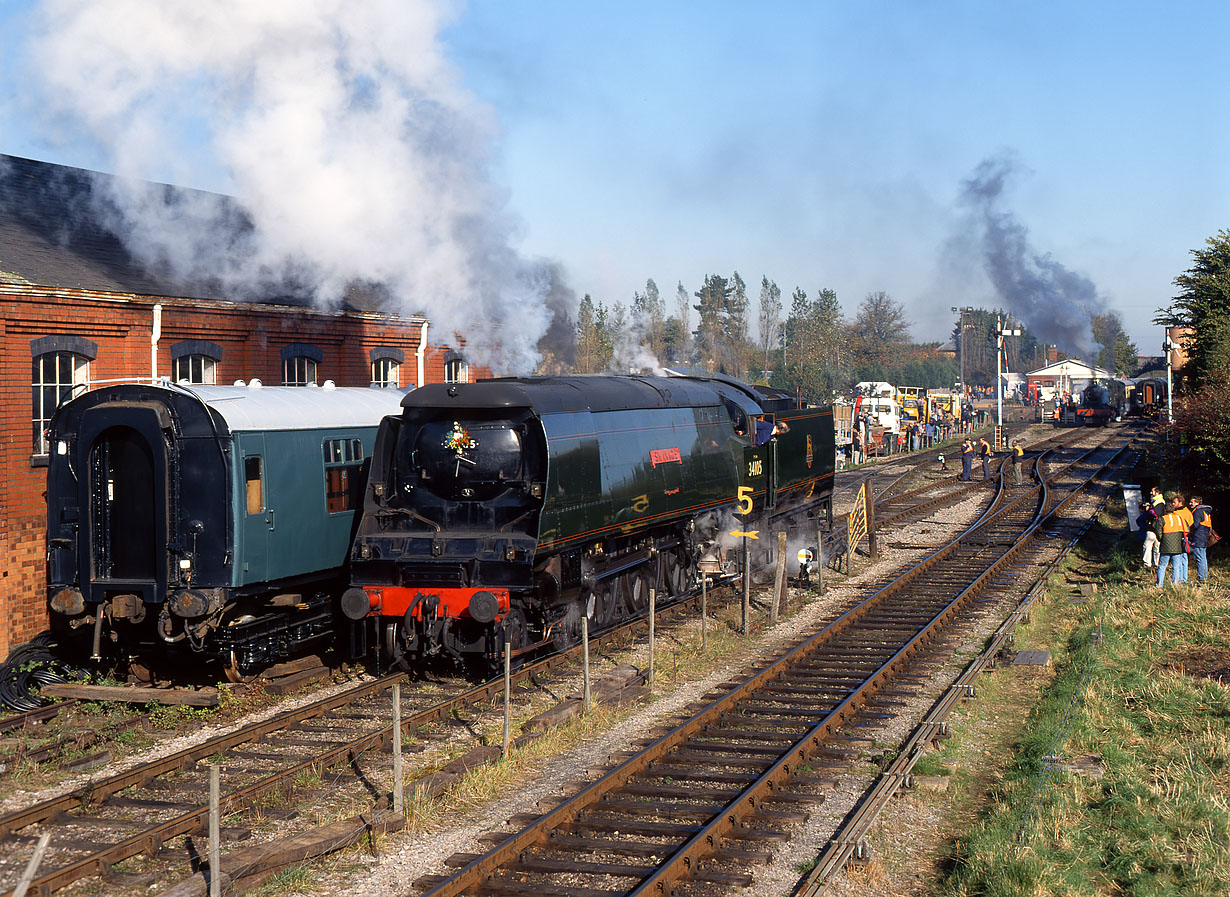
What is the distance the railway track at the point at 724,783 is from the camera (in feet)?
26.5

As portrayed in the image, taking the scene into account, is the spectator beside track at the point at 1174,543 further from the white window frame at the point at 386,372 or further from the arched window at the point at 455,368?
the white window frame at the point at 386,372

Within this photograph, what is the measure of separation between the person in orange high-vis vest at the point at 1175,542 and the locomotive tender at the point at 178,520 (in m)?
14.0

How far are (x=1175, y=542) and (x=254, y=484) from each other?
14764 millimetres

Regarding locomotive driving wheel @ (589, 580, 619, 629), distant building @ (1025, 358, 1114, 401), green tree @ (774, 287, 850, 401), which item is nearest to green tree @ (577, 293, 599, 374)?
green tree @ (774, 287, 850, 401)

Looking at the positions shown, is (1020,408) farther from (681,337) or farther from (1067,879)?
(1067,879)

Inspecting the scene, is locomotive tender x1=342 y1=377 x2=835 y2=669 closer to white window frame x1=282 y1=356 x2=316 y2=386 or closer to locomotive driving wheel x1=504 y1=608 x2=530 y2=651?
locomotive driving wheel x1=504 y1=608 x2=530 y2=651

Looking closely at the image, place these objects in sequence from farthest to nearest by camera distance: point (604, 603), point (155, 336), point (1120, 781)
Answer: point (155, 336) < point (604, 603) < point (1120, 781)

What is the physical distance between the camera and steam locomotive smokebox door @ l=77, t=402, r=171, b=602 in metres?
12.4

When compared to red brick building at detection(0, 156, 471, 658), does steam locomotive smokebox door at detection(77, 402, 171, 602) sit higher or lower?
lower

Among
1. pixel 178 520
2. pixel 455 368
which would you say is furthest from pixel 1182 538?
pixel 178 520

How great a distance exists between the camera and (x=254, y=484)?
12.8 m

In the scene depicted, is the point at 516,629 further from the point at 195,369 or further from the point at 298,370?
the point at 298,370

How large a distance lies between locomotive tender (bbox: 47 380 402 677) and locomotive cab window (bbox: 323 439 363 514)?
2.06ft

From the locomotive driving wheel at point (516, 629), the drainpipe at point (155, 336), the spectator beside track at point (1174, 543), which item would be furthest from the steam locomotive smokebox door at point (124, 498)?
the spectator beside track at point (1174, 543)
